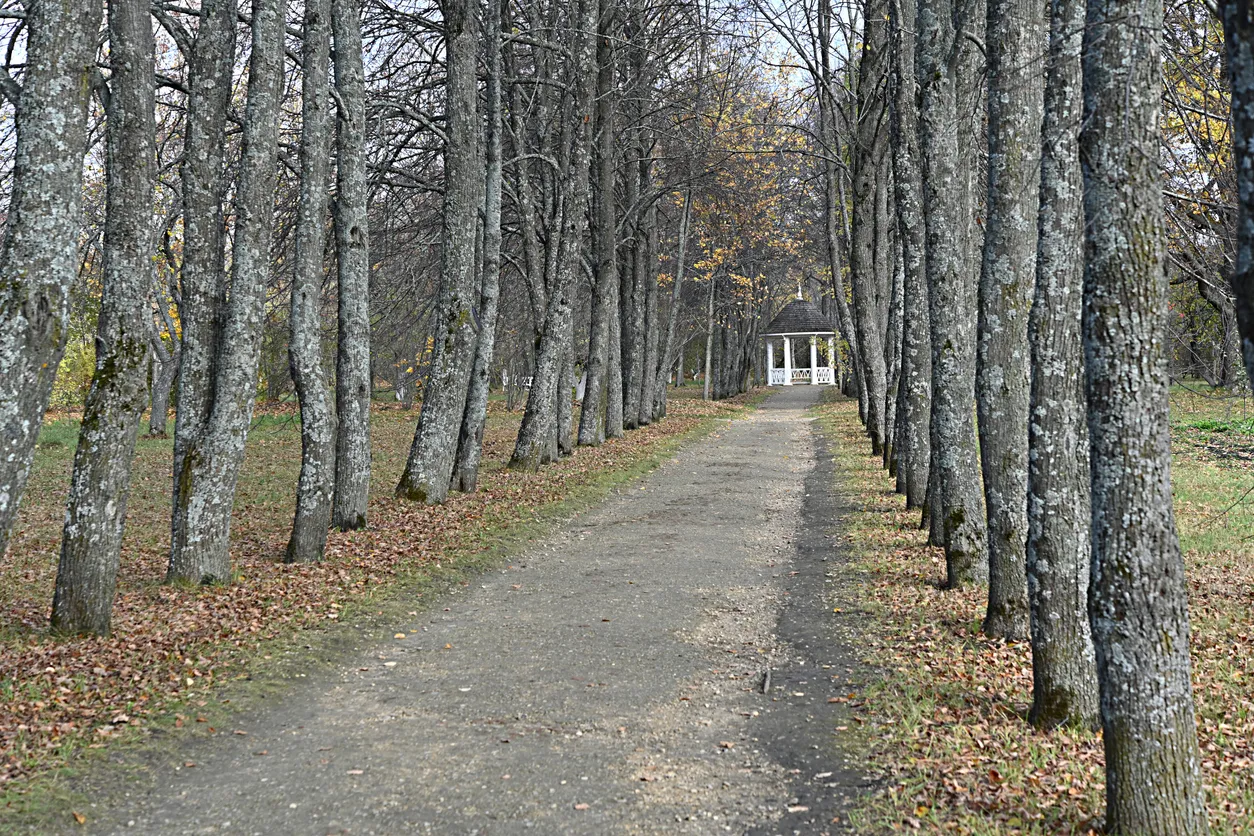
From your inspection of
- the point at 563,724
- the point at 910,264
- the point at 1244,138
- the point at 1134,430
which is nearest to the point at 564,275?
the point at 910,264

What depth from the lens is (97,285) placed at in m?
24.4

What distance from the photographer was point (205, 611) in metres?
7.75

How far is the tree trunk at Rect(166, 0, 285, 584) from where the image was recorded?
8625 mm

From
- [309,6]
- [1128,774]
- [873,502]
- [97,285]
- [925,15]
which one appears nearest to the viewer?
[1128,774]

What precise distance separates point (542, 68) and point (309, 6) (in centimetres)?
887

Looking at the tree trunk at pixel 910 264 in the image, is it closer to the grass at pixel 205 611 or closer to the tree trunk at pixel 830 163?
the grass at pixel 205 611

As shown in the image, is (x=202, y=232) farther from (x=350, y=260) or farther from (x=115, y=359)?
(x=350, y=260)

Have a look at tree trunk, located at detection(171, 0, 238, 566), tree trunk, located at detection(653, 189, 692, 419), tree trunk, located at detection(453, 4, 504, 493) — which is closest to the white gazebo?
tree trunk, located at detection(653, 189, 692, 419)

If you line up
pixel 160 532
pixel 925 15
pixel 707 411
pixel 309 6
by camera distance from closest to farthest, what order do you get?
pixel 925 15
pixel 309 6
pixel 160 532
pixel 707 411

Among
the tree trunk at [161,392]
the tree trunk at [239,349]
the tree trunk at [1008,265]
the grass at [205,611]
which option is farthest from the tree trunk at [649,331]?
the tree trunk at [1008,265]

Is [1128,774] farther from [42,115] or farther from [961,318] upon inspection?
[42,115]

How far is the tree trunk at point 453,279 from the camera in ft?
43.1

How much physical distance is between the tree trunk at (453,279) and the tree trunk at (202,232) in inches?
175

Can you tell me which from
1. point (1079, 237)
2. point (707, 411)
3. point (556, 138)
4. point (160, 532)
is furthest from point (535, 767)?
point (707, 411)
